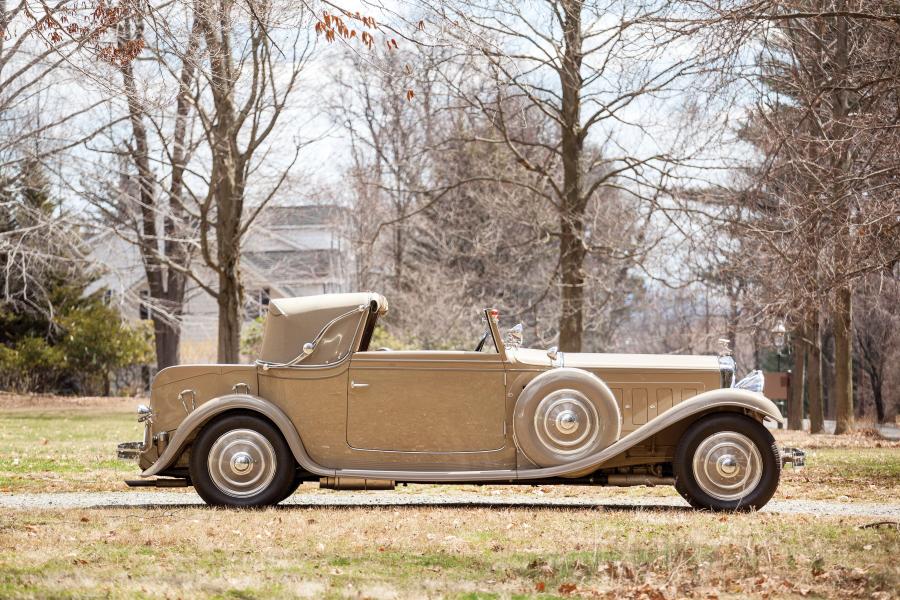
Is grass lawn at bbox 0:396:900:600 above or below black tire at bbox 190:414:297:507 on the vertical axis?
below

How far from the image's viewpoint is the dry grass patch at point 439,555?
17.2ft

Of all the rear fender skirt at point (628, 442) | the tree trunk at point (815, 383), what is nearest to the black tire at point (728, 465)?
the rear fender skirt at point (628, 442)

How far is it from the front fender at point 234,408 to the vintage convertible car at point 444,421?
11 mm

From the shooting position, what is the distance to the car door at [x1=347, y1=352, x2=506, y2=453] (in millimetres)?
8320

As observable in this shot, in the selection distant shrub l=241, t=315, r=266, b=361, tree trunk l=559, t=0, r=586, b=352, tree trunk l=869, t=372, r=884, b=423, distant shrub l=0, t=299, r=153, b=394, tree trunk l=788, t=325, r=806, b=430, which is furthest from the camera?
tree trunk l=869, t=372, r=884, b=423

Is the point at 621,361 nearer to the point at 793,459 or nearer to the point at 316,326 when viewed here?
the point at 793,459

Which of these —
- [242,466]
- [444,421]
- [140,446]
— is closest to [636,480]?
[444,421]

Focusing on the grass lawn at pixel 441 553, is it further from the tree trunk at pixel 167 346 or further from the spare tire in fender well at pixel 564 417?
the tree trunk at pixel 167 346

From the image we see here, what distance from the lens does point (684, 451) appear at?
820 centimetres

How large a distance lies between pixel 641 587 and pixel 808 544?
1730mm

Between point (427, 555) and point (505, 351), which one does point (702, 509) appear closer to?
point (505, 351)

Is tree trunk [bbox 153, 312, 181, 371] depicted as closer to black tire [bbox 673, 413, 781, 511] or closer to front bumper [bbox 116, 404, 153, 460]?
front bumper [bbox 116, 404, 153, 460]

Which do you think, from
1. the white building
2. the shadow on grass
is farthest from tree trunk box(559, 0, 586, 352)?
the white building

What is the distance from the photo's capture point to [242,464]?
8.31m
